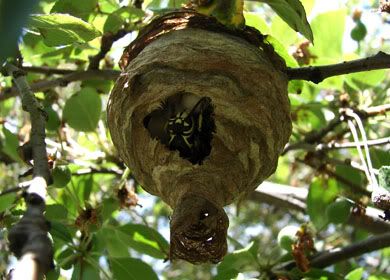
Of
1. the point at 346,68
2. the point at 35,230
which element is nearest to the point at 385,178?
the point at 346,68

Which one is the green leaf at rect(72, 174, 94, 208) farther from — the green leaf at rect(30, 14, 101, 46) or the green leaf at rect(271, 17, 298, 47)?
the green leaf at rect(271, 17, 298, 47)

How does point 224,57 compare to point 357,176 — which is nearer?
point 224,57

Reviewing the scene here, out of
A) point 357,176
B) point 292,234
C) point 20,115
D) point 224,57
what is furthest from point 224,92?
point 20,115

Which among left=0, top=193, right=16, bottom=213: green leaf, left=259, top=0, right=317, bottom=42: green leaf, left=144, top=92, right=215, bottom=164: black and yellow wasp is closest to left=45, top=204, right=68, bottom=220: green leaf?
left=0, top=193, right=16, bottom=213: green leaf

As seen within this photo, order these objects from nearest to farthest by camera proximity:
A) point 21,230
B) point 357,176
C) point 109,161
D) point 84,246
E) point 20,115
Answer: point 21,230 < point 84,246 < point 357,176 < point 109,161 < point 20,115

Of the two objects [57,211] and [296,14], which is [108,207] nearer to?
[57,211]

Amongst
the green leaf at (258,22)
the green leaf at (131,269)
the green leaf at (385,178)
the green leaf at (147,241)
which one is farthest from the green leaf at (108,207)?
the green leaf at (385,178)

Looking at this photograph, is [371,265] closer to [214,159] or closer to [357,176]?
[357,176]
